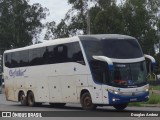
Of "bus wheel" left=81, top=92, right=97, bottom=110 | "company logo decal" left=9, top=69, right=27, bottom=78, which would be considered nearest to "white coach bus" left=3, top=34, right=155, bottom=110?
"bus wheel" left=81, top=92, right=97, bottom=110

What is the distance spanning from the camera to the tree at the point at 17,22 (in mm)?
87562

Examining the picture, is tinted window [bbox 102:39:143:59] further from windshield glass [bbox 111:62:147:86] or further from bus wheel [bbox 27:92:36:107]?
bus wheel [bbox 27:92:36:107]

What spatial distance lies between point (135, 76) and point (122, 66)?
84cm

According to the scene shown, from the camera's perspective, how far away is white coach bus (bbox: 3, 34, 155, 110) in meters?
25.2

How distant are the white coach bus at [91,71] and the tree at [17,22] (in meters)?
56.2

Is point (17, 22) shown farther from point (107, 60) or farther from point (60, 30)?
point (107, 60)

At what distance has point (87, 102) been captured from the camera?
26.8 metres

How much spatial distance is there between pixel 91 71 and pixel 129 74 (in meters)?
1.95

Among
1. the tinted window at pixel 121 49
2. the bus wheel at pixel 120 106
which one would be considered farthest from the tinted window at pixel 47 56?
the bus wheel at pixel 120 106

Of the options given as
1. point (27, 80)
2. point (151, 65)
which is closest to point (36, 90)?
point (27, 80)

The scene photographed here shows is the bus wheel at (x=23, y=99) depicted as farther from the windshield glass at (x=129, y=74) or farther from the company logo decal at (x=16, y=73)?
the windshield glass at (x=129, y=74)

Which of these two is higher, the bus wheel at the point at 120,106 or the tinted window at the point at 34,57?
the tinted window at the point at 34,57

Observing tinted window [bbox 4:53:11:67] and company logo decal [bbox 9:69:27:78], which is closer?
company logo decal [bbox 9:69:27:78]

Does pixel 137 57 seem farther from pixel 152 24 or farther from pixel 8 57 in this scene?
pixel 152 24
